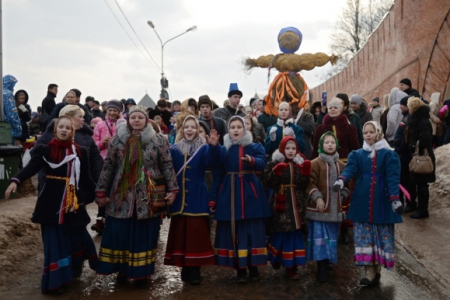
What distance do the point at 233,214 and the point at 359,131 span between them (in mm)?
3562

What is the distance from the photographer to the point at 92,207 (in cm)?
927

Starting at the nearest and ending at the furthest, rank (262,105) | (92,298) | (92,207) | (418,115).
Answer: (92,298) < (418,115) < (92,207) < (262,105)

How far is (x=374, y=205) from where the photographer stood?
16.2 feet

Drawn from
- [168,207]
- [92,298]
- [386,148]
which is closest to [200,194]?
[168,207]

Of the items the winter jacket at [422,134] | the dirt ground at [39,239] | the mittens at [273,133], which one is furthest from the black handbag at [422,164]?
the mittens at [273,133]

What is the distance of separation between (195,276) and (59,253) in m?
1.38

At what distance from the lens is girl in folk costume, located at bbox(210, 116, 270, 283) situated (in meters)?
4.96

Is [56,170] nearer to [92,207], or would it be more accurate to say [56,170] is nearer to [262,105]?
[92,207]

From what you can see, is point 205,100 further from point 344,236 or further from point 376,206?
point 376,206

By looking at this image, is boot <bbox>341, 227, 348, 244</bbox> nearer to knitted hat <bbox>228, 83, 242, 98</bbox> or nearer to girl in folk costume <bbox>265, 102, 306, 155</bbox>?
girl in folk costume <bbox>265, 102, 306, 155</bbox>

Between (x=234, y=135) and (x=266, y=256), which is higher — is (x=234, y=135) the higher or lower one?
the higher one

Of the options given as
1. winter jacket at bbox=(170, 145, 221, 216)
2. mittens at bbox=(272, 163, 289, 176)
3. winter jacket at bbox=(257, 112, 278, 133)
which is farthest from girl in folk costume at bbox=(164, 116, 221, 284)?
winter jacket at bbox=(257, 112, 278, 133)

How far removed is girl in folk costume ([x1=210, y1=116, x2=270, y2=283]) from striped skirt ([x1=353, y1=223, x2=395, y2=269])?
98 centimetres


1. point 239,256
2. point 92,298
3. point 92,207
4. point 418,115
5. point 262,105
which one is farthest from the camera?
point 262,105
